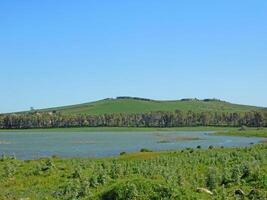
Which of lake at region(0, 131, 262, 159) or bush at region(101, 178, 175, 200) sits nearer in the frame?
bush at region(101, 178, 175, 200)

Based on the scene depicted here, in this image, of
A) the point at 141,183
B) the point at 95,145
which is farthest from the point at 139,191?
the point at 95,145

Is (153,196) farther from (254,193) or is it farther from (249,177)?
(249,177)

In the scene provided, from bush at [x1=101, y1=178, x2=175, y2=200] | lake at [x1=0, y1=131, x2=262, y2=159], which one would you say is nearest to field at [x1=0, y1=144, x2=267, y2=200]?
bush at [x1=101, y1=178, x2=175, y2=200]

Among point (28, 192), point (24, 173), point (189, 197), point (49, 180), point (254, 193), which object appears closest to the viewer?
point (189, 197)

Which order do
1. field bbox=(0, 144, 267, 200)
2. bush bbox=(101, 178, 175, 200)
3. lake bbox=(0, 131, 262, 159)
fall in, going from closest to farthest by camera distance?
Answer: bush bbox=(101, 178, 175, 200)
field bbox=(0, 144, 267, 200)
lake bbox=(0, 131, 262, 159)

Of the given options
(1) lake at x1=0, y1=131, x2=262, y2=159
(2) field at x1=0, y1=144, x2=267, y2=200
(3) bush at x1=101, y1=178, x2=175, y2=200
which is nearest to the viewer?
(3) bush at x1=101, y1=178, x2=175, y2=200

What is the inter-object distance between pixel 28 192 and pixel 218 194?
39.2 ft

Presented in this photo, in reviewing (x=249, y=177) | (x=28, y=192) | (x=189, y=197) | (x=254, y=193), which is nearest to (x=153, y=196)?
(x=189, y=197)

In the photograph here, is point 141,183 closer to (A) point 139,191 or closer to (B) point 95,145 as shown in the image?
(A) point 139,191

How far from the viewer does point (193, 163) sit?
4325 cm

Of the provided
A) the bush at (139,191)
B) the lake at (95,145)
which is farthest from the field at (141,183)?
the lake at (95,145)

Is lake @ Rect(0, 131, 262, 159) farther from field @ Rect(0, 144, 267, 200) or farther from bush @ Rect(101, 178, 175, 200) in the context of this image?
bush @ Rect(101, 178, 175, 200)

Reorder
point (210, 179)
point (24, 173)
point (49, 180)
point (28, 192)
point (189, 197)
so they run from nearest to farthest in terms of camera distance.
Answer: point (189, 197), point (210, 179), point (28, 192), point (49, 180), point (24, 173)

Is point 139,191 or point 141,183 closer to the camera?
point 139,191
